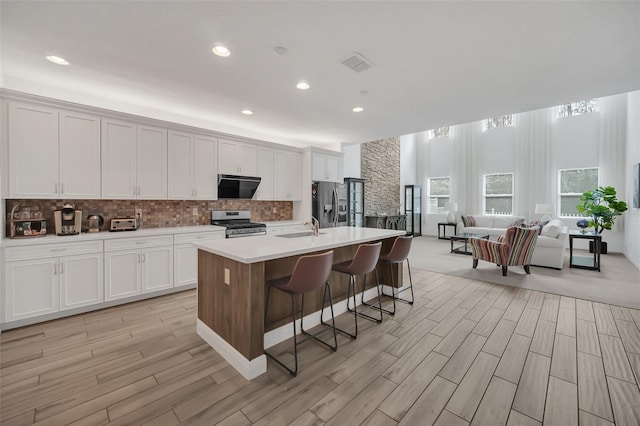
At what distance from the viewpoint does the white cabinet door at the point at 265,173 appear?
5.14 meters

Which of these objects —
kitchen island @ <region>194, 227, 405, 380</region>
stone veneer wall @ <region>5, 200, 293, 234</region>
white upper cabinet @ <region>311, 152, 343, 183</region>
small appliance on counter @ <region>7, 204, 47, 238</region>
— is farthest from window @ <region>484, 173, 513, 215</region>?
small appliance on counter @ <region>7, 204, 47, 238</region>

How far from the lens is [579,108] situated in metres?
7.04

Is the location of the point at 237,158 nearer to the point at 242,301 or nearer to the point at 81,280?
the point at 81,280

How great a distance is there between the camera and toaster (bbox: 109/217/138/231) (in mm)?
3553

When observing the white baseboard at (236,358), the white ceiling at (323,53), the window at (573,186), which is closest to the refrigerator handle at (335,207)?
the white ceiling at (323,53)

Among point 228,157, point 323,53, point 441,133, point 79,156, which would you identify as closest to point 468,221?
point 441,133

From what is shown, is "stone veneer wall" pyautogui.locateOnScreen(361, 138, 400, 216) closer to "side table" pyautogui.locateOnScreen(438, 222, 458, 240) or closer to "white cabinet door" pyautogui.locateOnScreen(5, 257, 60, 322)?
"side table" pyautogui.locateOnScreen(438, 222, 458, 240)

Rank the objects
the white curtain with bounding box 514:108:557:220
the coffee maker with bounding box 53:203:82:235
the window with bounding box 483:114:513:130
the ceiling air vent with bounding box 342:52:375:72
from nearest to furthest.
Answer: the ceiling air vent with bounding box 342:52:375:72 → the coffee maker with bounding box 53:203:82:235 → the white curtain with bounding box 514:108:557:220 → the window with bounding box 483:114:513:130

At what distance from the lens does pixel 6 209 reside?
9.93ft

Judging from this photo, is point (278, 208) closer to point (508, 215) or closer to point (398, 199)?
point (398, 199)

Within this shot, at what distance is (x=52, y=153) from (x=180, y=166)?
1390 millimetres

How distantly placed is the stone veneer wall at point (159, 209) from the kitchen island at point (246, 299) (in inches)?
82.2

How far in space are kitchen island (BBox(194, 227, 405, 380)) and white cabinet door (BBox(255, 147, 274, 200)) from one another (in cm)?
251

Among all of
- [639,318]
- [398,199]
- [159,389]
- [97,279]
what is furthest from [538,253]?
[97,279]
